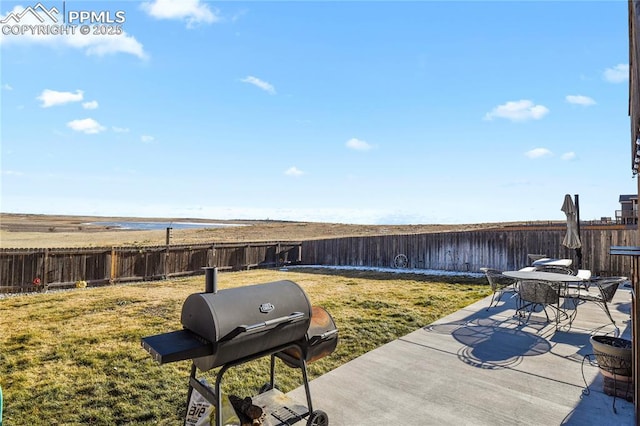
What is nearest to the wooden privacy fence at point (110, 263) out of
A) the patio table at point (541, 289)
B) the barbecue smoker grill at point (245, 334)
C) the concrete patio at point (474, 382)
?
the concrete patio at point (474, 382)

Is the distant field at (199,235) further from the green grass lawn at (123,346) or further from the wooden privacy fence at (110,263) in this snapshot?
the green grass lawn at (123,346)

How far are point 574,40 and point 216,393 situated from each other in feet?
29.9

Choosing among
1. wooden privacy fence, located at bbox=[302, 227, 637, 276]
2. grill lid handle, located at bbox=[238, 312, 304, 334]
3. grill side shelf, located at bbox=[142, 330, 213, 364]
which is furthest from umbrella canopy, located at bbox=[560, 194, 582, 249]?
grill side shelf, located at bbox=[142, 330, 213, 364]

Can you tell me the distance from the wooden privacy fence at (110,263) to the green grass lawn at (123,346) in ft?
3.08

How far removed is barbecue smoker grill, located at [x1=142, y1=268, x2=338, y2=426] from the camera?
212 centimetres

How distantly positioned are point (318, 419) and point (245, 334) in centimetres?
111

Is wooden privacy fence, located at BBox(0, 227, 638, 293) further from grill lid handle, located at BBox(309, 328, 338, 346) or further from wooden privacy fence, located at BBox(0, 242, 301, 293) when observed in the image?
grill lid handle, located at BBox(309, 328, 338, 346)

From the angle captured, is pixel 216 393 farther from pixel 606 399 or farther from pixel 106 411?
pixel 606 399

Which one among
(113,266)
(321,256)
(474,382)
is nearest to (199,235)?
(321,256)

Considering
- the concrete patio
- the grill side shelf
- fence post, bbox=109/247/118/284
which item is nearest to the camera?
the grill side shelf

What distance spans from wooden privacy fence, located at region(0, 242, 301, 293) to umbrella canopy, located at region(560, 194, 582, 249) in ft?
40.0

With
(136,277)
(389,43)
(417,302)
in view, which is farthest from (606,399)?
(136,277)

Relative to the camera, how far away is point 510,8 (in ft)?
22.0

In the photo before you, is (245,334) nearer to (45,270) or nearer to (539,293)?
(539,293)
